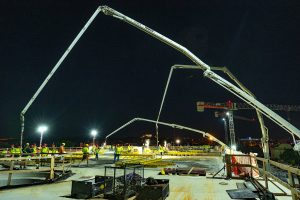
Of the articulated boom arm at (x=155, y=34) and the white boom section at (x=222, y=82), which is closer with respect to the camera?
the white boom section at (x=222, y=82)

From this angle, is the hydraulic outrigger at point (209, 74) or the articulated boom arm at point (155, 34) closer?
the hydraulic outrigger at point (209, 74)

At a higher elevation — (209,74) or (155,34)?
(155,34)

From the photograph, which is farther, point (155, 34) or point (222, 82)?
point (155, 34)

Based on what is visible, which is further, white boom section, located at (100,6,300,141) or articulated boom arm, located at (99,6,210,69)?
articulated boom arm, located at (99,6,210,69)

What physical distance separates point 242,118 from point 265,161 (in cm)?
18062

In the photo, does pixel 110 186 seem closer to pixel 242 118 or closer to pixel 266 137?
pixel 266 137

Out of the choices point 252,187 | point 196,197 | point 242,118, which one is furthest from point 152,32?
point 242,118

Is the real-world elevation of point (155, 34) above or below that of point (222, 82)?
above

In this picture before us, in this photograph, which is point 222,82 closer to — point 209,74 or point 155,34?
point 209,74

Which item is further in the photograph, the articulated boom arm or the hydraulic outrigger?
the articulated boom arm

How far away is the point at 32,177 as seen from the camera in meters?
15.4

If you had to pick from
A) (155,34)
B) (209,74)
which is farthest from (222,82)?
(155,34)

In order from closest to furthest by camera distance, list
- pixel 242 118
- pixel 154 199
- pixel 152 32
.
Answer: pixel 152 32 → pixel 154 199 → pixel 242 118

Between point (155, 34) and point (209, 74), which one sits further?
point (155, 34)
